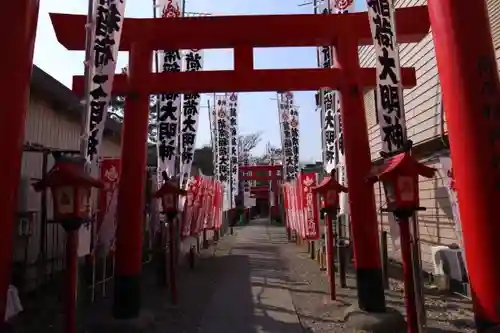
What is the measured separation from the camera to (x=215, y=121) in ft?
71.9

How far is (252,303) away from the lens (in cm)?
798

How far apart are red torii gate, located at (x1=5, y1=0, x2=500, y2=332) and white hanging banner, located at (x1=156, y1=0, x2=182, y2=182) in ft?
7.47

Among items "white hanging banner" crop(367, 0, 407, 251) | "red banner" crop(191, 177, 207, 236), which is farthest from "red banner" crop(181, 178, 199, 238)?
"white hanging banner" crop(367, 0, 407, 251)

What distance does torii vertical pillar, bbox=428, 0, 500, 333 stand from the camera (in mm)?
3771

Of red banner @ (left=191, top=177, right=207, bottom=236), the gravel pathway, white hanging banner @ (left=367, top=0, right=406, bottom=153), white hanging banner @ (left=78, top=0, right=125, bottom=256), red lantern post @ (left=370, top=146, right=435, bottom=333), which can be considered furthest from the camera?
red banner @ (left=191, top=177, right=207, bottom=236)

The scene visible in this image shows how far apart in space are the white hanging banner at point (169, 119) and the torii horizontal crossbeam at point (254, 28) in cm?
231

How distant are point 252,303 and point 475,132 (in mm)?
5292

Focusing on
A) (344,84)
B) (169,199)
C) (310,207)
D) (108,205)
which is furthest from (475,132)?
(310,207)

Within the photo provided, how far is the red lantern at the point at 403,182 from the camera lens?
4.64 m

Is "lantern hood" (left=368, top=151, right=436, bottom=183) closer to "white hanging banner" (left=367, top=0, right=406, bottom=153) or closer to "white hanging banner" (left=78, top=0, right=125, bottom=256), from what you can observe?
"white hanging banner" (left=367, top=0, right=406, bottom=153)

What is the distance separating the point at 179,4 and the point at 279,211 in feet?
97.5

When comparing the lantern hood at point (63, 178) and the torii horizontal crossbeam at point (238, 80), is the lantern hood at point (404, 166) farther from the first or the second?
the lantern hood at point (63, 178)

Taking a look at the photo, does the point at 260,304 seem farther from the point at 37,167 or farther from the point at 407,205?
the point at 37,167

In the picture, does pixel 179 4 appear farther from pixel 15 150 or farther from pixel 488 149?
pixel 488 149
